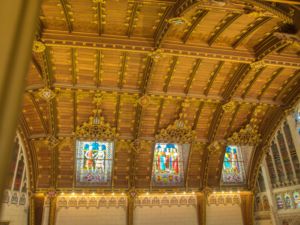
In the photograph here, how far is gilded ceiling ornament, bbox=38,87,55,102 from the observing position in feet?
45.7

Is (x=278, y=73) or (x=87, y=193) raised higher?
(x=278, y=73)

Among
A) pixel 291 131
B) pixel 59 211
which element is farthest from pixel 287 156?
pixel 59 211

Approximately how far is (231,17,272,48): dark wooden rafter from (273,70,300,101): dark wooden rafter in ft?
17.6

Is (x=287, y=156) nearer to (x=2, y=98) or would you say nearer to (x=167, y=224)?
(x=167, y=224)

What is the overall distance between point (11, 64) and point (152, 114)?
15.6 meters

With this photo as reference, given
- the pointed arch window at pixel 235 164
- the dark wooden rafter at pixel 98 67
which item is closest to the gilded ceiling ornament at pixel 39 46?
the dark wooden rafter at pixel 98 67

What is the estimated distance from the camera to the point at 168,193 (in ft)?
60.5

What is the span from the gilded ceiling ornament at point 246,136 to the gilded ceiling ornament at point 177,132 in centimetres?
308

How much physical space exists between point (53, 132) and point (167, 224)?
935cm

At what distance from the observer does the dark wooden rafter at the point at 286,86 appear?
1656cm

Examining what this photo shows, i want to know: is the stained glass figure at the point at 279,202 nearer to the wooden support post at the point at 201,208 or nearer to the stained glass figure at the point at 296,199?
the stained glass figure at the point at 296,199

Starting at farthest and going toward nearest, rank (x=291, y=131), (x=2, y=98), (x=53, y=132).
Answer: (x=291, y=131) → (x=53, y=132) → (x=2, y=98)

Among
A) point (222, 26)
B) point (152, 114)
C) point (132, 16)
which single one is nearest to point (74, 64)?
point (132, 16)

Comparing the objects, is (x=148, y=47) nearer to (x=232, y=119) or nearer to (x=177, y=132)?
(x=177, y=132)
